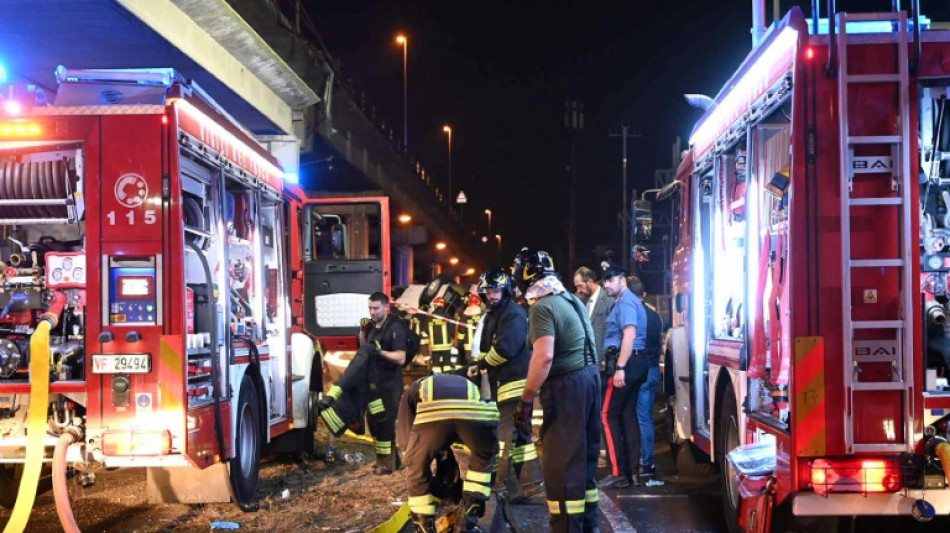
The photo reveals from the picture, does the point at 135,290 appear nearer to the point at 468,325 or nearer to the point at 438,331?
the point at 468,325

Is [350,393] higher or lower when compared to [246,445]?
higher

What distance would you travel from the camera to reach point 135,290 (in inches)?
246

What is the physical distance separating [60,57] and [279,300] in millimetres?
5799

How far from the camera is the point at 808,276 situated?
4.90 metres

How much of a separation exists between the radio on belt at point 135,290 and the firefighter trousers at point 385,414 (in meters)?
3.35

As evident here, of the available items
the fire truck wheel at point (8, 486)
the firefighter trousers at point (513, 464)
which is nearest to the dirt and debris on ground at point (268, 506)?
the fire truck wheel at point (8, 486)

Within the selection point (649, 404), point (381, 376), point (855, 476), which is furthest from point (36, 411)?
point (649, 404)

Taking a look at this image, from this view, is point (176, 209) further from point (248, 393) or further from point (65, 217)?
point (248, 393)

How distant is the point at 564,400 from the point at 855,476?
178 centimetres

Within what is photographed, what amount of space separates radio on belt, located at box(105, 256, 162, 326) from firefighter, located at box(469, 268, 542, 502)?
7.92ft

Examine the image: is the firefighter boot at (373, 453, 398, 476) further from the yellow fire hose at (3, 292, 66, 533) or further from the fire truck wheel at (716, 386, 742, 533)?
the yellow fire hose at (3, 292, 66, 533)

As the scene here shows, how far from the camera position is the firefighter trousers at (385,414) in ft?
30.5

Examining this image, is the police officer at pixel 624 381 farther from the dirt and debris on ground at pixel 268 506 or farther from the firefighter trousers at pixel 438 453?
the firefighter trousers at pixel 438 453

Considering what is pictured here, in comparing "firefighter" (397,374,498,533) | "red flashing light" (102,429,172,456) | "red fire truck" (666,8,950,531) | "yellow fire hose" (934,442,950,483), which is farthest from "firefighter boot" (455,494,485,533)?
"yellow fire hose" (934,442,950,483)
